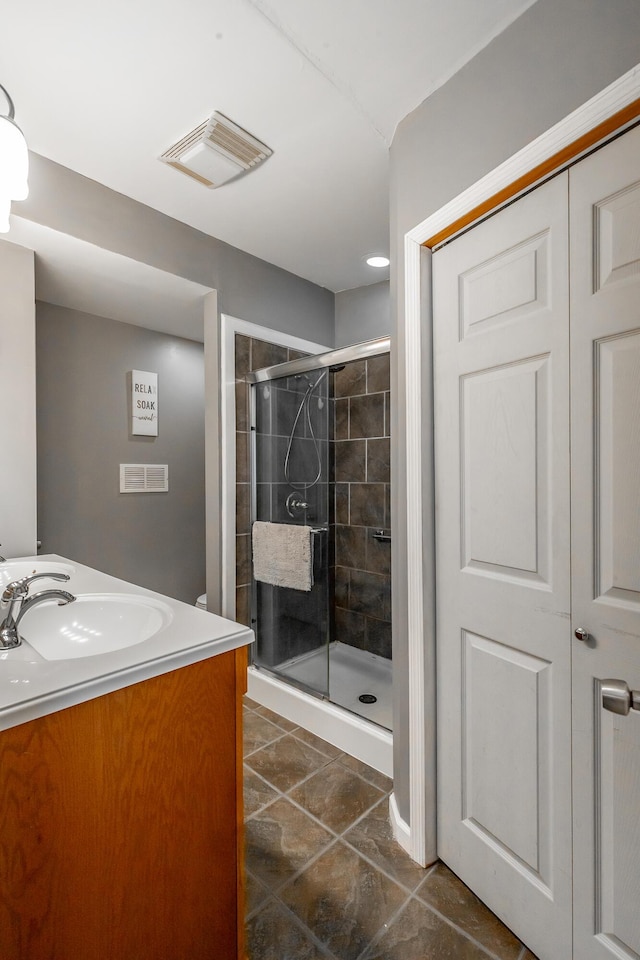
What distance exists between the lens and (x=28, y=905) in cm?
81

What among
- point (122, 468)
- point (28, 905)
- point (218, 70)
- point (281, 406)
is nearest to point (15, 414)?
point (122, 468)

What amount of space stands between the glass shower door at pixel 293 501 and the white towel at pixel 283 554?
24 millimetres

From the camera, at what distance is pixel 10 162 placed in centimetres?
129

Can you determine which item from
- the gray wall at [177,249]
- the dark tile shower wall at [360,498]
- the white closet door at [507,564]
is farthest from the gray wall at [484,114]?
the dark tile shower wall at [360,498]

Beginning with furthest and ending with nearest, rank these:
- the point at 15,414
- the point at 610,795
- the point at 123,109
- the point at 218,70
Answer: the point at 15,414
the point at 123,109
the point at 218,70
the point at 610,795

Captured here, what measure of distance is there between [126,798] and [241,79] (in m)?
1.96

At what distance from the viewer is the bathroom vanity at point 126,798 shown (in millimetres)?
803

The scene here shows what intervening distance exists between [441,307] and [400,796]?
1631 mm

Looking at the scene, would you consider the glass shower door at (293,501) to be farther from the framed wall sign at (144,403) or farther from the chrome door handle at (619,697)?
the chrome door handle at (619,697)

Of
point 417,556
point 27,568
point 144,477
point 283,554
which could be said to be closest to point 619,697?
point 417,556

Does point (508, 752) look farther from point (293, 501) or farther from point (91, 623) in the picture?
point (293, 501)

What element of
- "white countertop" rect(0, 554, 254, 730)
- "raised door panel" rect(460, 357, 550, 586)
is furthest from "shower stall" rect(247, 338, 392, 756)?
"white countertop" rect(0, 554, 254, 730)

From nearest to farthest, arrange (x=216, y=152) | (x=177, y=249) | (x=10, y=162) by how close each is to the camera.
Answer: (x=10, y=162), (x=216, y=152), (x=177, y=249)

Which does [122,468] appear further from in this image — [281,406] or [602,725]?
[602,725]
